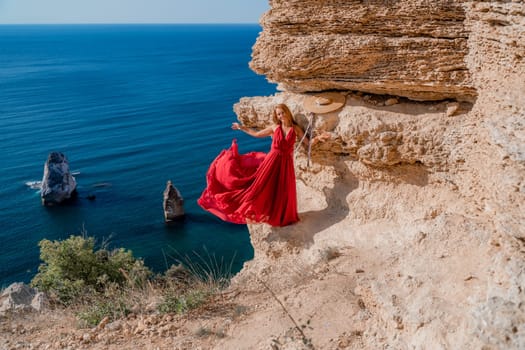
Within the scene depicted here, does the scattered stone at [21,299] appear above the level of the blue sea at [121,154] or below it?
above

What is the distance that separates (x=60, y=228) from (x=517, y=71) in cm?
2843

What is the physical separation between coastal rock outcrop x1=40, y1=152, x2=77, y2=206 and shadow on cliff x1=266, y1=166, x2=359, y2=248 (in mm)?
26058

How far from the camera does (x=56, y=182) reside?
99.3 feet

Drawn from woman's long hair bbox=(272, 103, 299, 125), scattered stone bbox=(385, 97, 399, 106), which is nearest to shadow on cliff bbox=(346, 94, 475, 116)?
scattered stone bbox=(385, 97, 399, 106)

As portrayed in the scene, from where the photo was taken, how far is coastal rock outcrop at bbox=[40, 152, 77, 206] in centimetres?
2994

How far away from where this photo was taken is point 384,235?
7.11 m

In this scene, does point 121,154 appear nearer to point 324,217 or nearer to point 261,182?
point 261,182

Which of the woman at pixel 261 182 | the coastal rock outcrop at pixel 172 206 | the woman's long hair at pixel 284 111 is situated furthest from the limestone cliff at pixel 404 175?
the coastal rock outcrop at pixel 172 206

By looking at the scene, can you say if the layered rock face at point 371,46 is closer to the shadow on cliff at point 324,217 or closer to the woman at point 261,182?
the woman at point 261,182

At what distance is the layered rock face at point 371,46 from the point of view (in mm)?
6172

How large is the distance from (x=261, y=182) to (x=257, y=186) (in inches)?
4.3

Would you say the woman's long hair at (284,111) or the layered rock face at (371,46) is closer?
the layered rock face at (371,46)

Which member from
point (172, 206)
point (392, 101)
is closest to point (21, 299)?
point (392, 101)

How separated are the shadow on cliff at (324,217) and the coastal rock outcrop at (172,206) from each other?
63.9 feet
